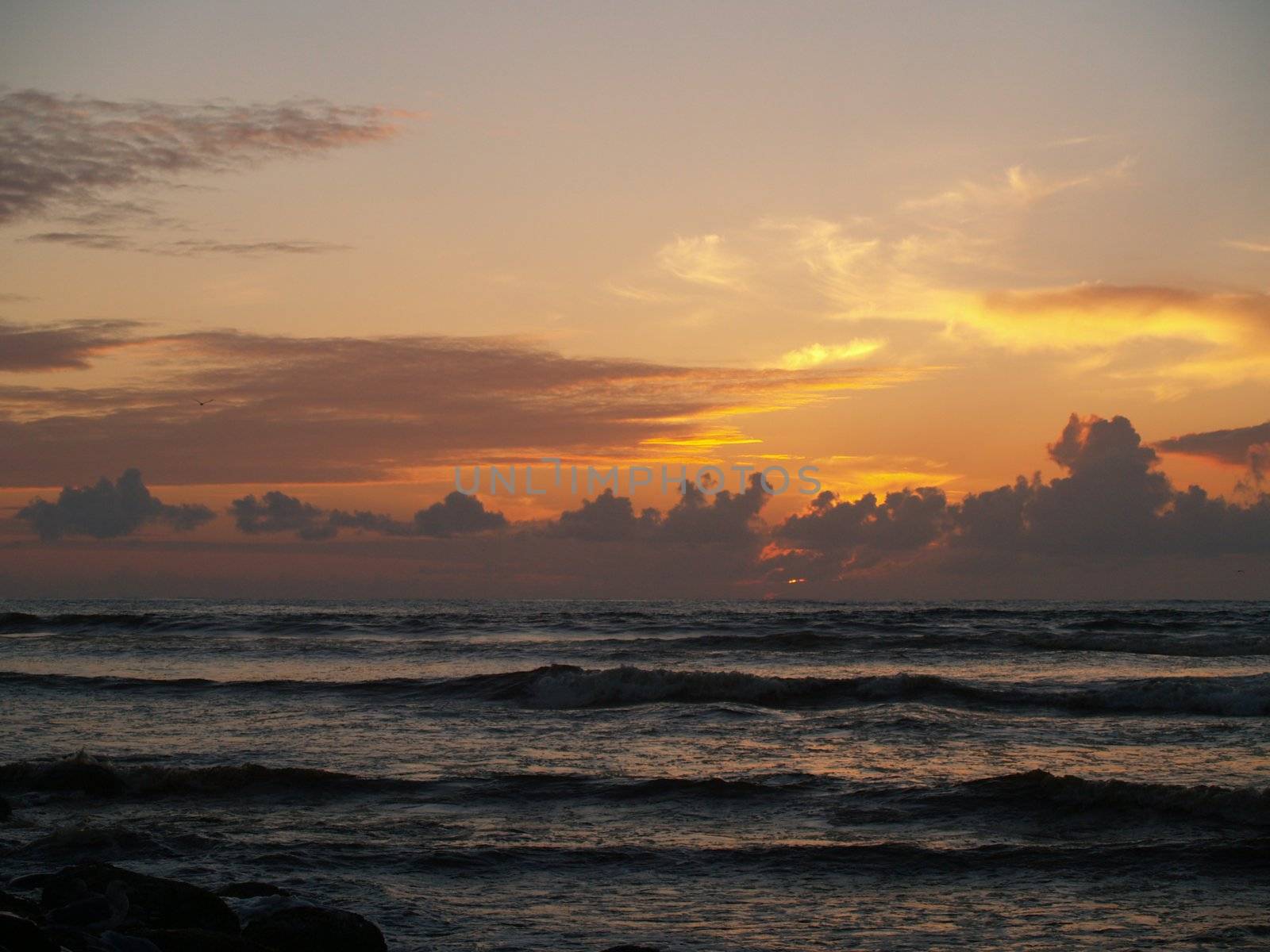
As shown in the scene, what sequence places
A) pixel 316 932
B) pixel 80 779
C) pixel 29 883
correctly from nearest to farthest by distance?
pixel 316 932 → pixel 29 883 → pixel 80 779

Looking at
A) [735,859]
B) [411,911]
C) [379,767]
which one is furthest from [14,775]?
[735,859]

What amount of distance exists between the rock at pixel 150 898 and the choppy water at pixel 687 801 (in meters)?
1.38

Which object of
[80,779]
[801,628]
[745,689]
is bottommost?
[801,628]

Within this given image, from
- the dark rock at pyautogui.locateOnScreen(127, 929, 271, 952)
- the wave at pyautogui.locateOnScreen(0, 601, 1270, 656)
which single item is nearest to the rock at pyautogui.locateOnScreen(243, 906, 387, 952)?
the dark rock at pyautogui.locateOnScreen(127, 929, 271, 952)

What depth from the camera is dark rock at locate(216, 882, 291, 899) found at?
9.55 m

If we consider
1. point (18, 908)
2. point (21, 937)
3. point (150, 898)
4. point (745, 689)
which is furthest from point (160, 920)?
point (745, 689)

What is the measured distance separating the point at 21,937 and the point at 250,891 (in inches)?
113

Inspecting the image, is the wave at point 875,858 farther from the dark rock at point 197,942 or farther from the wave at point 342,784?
the dark rock at point 197,942

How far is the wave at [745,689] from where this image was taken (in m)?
23.3

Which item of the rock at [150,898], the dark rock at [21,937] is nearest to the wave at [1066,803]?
the rock at [150,898]

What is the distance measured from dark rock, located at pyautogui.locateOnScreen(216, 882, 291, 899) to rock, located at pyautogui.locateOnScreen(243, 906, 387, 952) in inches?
49.8

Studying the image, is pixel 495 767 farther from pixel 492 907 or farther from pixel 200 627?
pixel 200 627

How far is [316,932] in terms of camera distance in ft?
26.6

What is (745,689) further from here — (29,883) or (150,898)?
(150,898)
